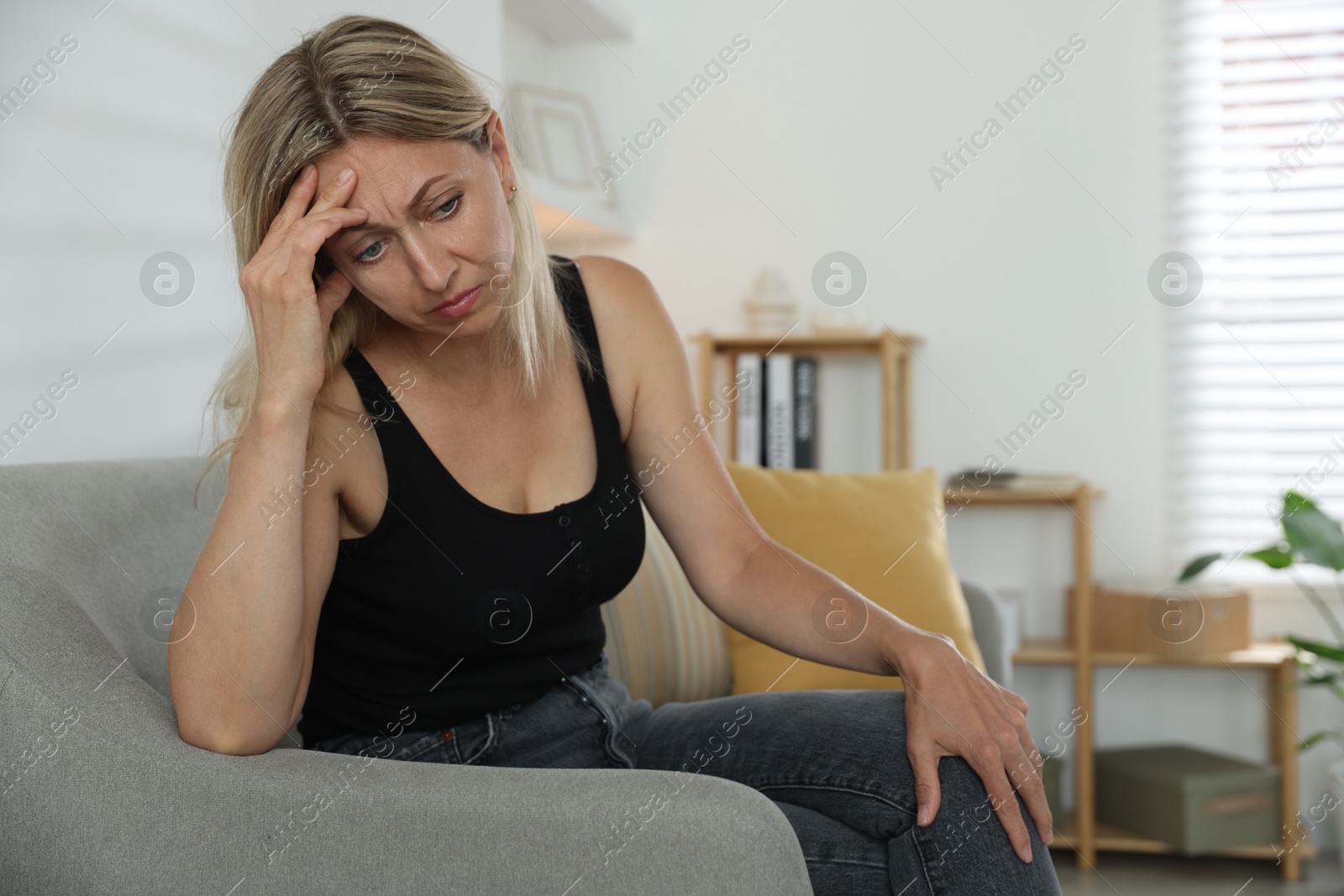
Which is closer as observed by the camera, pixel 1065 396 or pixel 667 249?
pixel 1065 396

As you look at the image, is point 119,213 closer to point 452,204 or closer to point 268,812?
point 452,204

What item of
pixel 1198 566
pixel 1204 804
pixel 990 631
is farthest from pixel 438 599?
pixel 1204 804

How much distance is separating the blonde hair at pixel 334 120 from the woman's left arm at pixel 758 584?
0.55 ft

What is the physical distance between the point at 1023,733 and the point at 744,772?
24 cm

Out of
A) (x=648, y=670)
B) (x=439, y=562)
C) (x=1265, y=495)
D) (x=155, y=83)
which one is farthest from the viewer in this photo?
(x=1265, y=495)

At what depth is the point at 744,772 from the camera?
3.12 feet

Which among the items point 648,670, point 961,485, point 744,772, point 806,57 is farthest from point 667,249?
point 744,772

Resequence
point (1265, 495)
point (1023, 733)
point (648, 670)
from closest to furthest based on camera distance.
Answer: point (1023, 733) < point (648, 670) < point (1265, 495)

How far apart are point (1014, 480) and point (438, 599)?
6.03ft

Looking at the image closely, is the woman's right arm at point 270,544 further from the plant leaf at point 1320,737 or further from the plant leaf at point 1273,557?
the plant leaf at point 1320,737

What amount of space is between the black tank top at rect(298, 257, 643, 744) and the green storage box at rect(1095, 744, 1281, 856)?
1.76 m

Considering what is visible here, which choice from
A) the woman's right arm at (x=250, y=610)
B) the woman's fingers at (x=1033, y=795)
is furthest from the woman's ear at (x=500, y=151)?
the woman's fingers at (x=1033, y=795)

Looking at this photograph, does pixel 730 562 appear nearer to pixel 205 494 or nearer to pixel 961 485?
pixel 205 494

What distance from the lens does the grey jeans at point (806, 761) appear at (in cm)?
81
